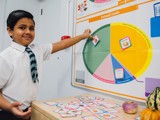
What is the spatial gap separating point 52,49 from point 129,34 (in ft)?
1.85

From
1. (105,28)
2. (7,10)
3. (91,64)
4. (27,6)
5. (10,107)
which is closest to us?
(10,107)

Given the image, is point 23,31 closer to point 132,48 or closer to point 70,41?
point 70,41

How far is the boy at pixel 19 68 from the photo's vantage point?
947 mm

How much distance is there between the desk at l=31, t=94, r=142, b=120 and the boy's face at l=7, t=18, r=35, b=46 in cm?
40

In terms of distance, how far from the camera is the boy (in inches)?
37.3

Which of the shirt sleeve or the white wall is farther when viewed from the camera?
the white wall

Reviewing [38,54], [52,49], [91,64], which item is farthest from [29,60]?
[91,64]

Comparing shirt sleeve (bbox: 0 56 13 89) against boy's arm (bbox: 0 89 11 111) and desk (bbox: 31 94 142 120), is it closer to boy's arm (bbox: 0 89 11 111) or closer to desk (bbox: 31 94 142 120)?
boy's arm (bbox: 0 89 11 111)

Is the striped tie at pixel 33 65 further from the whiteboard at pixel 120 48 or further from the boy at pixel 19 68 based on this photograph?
Result: the whiteboard at pixel 120 48

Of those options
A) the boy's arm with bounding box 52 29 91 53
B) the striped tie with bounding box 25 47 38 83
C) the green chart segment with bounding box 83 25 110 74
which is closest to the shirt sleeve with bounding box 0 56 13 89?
the striped tie with bounding box 25 47 38 83

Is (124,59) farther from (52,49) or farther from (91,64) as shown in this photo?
(52,49)

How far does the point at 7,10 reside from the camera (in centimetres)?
203

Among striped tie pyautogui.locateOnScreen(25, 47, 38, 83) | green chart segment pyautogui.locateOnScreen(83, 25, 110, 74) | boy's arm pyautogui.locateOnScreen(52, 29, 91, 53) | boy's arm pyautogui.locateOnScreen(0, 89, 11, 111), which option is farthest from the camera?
boy's arm pyautogui.locateOnScreen(52, 29, 91, 53)

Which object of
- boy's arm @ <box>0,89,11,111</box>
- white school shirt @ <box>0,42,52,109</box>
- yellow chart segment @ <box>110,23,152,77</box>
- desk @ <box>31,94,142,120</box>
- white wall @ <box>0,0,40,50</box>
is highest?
white wall @ <box>0,0,40,50</box>
